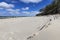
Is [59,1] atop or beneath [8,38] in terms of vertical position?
atop

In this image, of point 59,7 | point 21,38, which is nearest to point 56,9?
point 59,7

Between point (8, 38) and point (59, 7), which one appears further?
point (59, 7)

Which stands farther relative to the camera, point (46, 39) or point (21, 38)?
point (21, 38)

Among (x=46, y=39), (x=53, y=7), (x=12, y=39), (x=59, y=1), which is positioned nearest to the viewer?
(x=46, y=39)

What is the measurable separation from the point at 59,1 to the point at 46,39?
109 ft

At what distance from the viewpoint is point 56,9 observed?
36.6m

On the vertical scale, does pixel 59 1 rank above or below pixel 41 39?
above

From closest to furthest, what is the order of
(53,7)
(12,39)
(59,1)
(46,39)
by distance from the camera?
1. (46,39)
2. (12,39)
3. (59,1)
4. (53,7)

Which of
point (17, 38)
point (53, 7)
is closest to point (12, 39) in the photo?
→ point (17, 38)

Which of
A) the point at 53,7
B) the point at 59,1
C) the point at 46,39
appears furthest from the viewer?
the point at 53,7

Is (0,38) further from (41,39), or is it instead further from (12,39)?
(41,39)

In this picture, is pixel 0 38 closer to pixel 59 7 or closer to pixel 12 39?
pixel 12 39

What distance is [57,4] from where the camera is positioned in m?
36.1

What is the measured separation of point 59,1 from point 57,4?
118 centimetres
